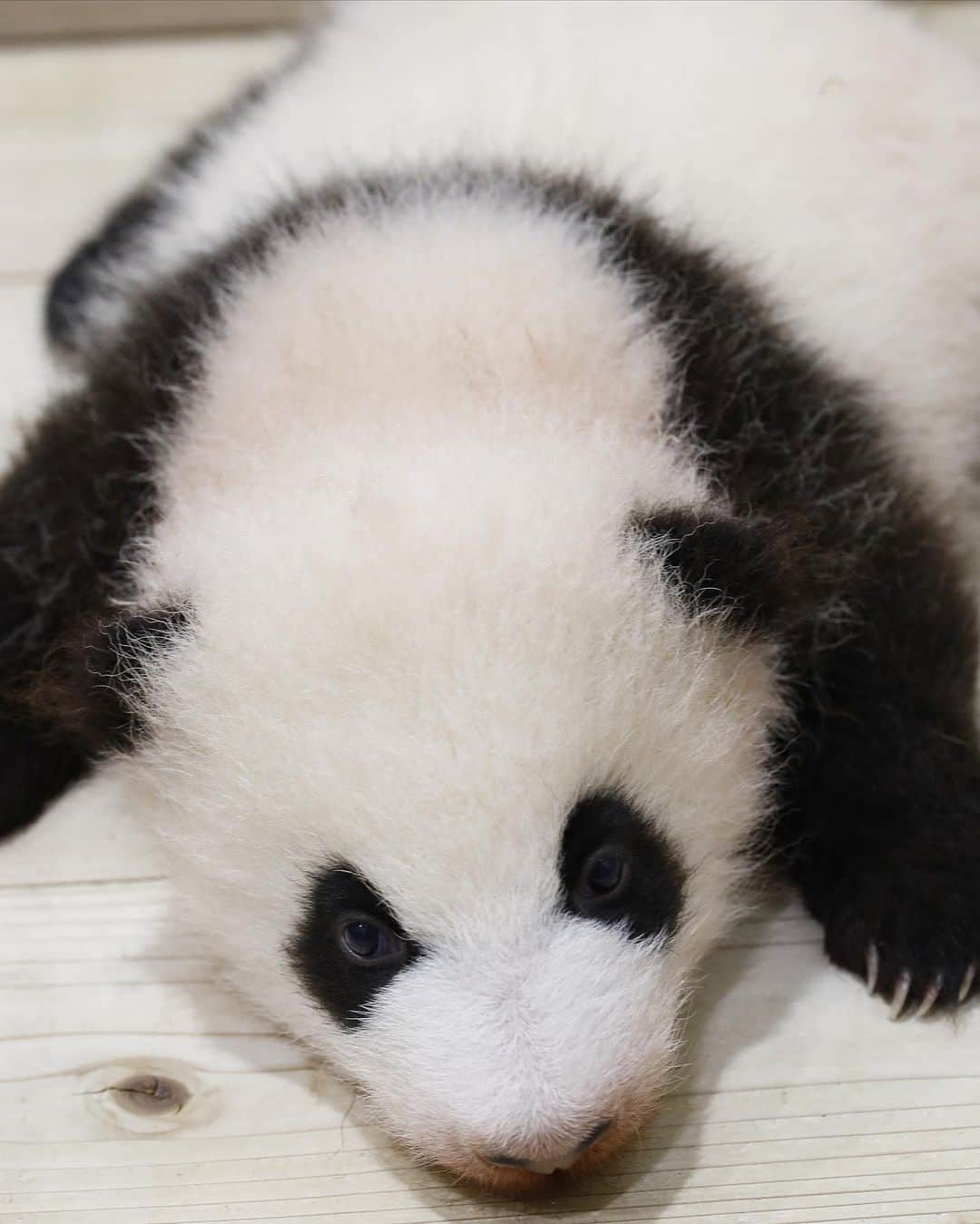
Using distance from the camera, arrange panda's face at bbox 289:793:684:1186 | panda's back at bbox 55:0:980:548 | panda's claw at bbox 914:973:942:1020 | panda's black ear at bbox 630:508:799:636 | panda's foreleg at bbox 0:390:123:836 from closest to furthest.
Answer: panda's face at bbox 289:793:684:1186 < panda's black ear at bbox 630:508:799:636 < panda's claw at bbox 914:973:942:1020 < panda's foreleg at bbox 0:390:123:836 < panda's back at bbox 55:0:980:548

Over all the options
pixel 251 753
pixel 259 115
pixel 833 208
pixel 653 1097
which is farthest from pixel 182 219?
pixel 653 1097

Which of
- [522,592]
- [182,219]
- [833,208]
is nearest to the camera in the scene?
[522,592]

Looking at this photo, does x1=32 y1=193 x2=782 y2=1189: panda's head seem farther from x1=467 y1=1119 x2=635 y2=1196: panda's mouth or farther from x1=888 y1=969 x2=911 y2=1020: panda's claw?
x1=888 y1=969 x2=911 y2=1020: panda's claw

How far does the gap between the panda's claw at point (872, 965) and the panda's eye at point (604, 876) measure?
360 mm

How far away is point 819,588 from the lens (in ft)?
4.97

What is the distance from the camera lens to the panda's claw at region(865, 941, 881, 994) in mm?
1557

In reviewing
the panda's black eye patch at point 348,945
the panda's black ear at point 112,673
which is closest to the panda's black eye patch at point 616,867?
the panda's black eye patch at point 348,945

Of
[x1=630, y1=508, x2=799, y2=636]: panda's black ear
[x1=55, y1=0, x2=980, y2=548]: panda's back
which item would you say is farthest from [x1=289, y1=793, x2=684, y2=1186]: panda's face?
[x1=55, y1=0, x2=980, y2=548]: panda's back

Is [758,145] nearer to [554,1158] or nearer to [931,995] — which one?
[931,995]

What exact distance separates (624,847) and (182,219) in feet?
4.20

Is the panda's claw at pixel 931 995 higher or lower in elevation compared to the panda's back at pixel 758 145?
lower

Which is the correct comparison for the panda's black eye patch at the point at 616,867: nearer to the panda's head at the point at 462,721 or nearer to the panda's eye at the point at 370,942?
the panda's head at the point at 462,721

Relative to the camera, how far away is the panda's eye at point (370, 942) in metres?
1.32

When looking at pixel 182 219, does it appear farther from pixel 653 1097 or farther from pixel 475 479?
pixel 653 1097
